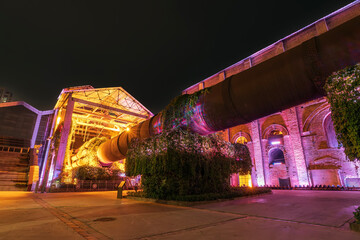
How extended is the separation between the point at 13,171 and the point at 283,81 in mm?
24829

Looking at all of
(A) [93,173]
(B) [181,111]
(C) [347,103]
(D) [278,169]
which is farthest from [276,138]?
(A) [93,173]

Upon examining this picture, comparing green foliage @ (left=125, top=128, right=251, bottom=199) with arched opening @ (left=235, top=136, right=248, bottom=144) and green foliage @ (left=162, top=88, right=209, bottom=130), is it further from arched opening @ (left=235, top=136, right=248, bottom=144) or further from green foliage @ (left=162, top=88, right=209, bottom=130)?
arched opening @ (left=235, top=136, right=248, bottom=144)

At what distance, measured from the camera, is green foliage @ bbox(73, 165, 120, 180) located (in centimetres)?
1700

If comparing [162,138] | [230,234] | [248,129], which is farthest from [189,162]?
[248,129]

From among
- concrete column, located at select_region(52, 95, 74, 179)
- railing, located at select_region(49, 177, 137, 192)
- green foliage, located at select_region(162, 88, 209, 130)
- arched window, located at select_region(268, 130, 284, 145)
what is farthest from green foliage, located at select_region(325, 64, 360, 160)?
arched window, located at select_region(268, 130, 284, 145)

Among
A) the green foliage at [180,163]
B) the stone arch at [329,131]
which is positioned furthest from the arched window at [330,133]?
the green foliage at [180,163]

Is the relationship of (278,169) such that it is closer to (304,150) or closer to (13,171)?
(304,150)

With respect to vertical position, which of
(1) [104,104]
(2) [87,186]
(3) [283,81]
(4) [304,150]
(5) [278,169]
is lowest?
(2) [87,186]

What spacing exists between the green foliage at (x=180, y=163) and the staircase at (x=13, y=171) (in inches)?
574

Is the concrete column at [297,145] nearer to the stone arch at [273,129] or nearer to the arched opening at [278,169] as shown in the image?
the stone arch at [273,129]

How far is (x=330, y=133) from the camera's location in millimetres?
17984

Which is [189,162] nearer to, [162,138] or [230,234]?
[162,138]

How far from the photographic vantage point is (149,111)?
23.9 meters

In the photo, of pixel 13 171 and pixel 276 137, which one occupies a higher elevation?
pixel 276 137
